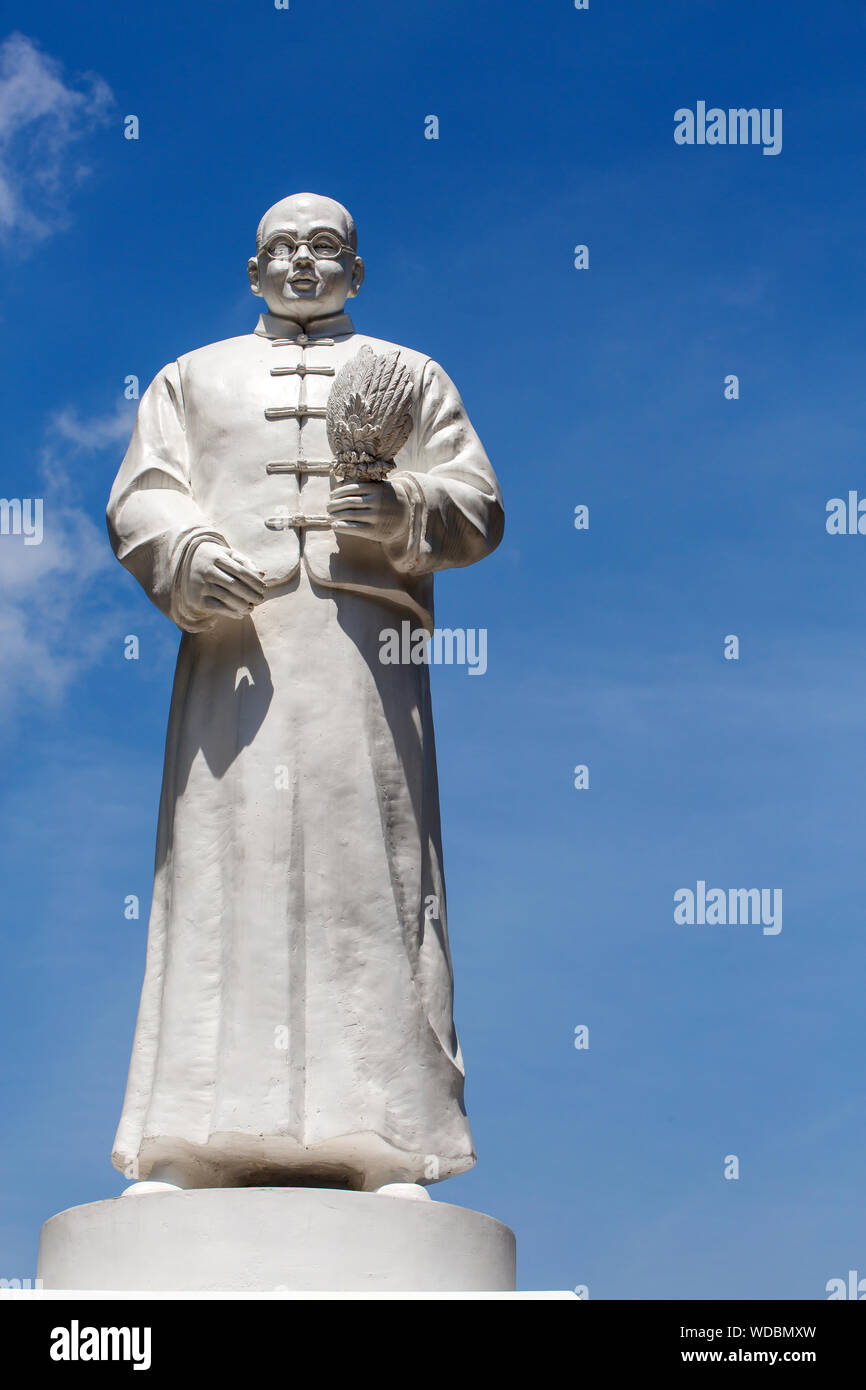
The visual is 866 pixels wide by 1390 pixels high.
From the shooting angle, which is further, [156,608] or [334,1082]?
[156,608]

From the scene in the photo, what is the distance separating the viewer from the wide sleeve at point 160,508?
9.35m

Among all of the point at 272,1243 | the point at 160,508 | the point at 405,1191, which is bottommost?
the point at 272,1243

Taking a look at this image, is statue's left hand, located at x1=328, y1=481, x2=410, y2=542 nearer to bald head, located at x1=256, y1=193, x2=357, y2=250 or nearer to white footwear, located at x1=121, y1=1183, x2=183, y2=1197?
bald head, located at x1=256, y1=193, x2=357, y2=250

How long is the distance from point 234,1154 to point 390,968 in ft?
3.51

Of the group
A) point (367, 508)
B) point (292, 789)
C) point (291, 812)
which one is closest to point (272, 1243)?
point (291, 812)

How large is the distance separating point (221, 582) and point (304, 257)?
194 centimetres

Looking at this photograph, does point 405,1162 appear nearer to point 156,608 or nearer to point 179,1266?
point 179,1266

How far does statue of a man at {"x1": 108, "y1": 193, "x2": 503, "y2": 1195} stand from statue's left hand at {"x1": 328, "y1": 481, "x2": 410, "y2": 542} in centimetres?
1

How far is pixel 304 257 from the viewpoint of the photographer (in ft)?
32.9

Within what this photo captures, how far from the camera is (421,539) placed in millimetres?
9367

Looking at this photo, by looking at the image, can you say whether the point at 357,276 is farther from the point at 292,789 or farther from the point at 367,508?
the point at 292,789

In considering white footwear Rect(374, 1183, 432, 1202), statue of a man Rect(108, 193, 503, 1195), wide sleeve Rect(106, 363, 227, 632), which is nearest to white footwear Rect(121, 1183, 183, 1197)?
statue of a man Rect(108, 193, 503, 1195)

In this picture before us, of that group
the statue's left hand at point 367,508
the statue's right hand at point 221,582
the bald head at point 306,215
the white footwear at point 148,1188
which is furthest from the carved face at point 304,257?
the white footwear at point 148,1188
